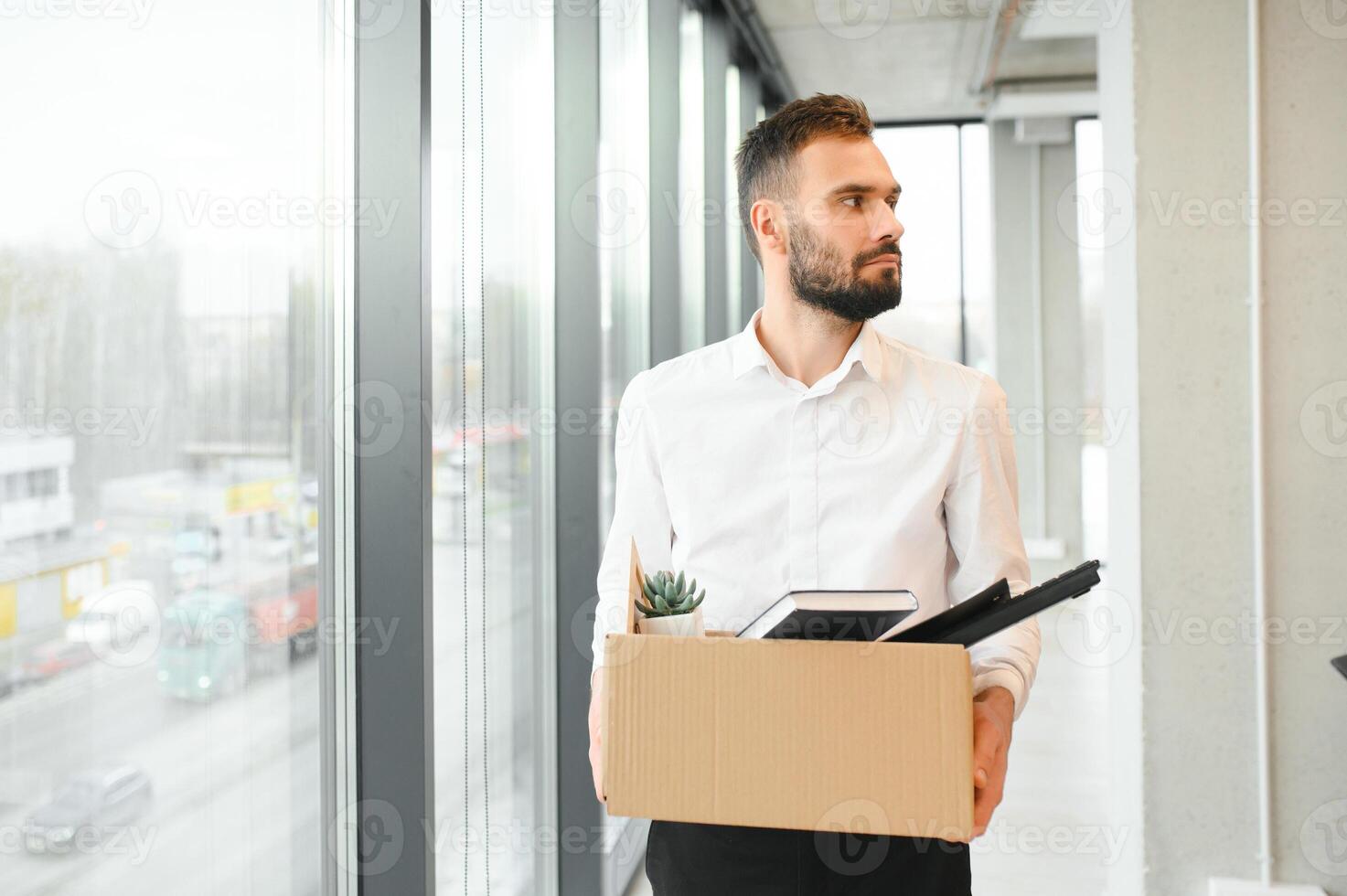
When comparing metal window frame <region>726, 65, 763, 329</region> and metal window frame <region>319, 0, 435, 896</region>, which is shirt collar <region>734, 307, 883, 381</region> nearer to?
metal window frame <region>319, 0, 435, 896</region>

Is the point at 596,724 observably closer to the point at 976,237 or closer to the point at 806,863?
the point at 806,863

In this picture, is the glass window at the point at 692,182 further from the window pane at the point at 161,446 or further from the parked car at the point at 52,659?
the parked car at the point at 52,659

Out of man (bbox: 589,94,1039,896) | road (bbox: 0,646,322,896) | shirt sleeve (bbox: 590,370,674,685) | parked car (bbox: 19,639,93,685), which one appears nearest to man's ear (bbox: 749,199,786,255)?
man (bbox: 589,94,1039,896)

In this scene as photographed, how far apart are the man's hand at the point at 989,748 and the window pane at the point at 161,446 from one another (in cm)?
93

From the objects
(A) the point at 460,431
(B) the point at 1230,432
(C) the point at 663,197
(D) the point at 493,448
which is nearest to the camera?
(A) the point at 460,431

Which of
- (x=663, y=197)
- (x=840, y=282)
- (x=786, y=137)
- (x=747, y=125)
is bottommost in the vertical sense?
(x=840, y=282)

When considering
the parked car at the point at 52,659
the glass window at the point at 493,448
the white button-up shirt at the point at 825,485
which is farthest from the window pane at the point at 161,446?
the white button-up shirt at the point at 825,485

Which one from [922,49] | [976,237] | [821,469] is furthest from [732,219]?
[821,469]

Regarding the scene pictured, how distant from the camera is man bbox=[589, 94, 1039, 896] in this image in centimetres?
138

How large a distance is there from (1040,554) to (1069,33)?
3.92 meters

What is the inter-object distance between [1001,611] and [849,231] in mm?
663

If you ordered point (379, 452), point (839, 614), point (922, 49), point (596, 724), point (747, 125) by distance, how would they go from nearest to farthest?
point (839, 614) → point (596, 724) → point (379, 452) → point (747, 125) → point (922, 49)

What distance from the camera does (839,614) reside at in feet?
2.98

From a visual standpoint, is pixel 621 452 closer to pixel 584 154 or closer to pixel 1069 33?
pixel 584 154
